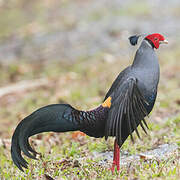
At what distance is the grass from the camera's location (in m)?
3.64

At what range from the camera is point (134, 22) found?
14094 millimetres

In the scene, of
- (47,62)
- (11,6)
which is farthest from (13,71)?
(11,6)

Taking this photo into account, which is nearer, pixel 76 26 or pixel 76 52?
pixel 76 52

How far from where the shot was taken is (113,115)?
3.40m

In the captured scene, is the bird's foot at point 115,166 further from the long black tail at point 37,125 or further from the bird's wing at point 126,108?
the long black tail at point 37,125

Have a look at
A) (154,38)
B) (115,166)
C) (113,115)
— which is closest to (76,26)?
(154,38)

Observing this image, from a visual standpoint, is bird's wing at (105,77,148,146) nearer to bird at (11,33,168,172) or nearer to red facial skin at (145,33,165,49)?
bird at (11,33,168,172)

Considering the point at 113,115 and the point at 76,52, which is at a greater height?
the point at 76,52

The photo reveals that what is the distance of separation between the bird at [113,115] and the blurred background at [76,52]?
1299 millimetres

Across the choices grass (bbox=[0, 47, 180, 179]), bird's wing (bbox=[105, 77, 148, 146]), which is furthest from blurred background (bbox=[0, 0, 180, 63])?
bird's wing (bbox=[105, 77, 148, 146])

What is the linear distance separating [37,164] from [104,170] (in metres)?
0.81

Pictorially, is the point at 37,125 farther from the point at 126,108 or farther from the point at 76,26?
the point at 76,26

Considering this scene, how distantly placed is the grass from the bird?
1.20ft

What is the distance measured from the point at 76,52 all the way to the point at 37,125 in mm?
8691
